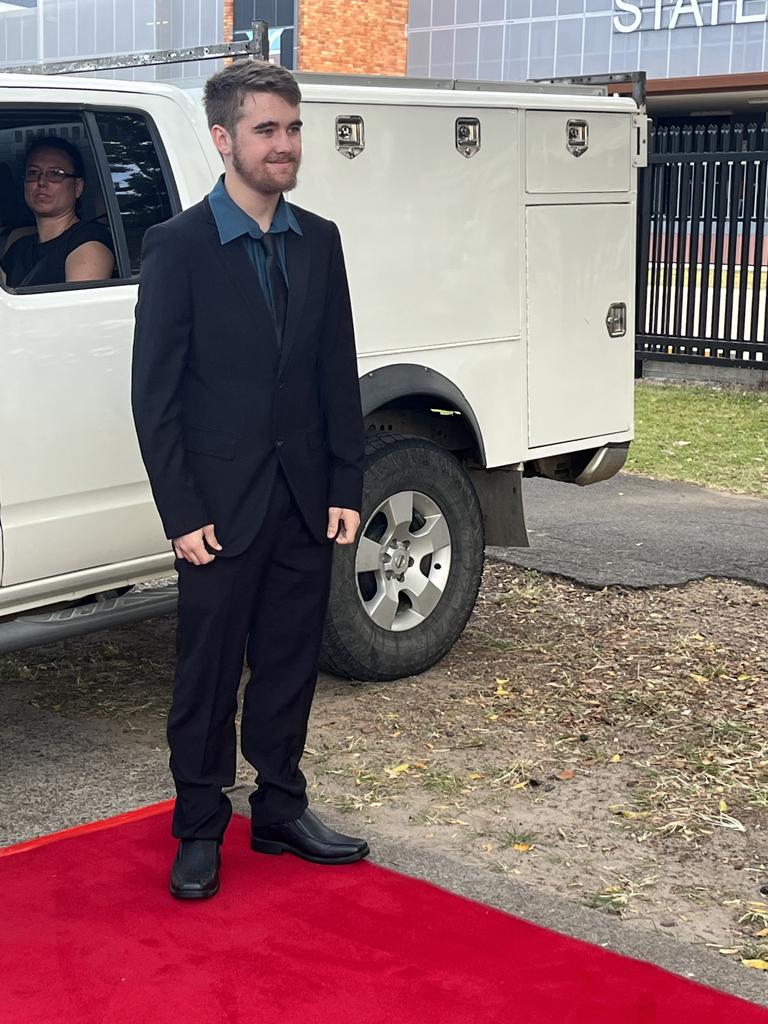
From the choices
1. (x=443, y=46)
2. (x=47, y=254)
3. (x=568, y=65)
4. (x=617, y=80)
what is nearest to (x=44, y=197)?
(x=47, y=254)

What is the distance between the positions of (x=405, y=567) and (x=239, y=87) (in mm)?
2567

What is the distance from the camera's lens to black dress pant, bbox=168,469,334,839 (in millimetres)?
4230

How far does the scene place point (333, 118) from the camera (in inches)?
219

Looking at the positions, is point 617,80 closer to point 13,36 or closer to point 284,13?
point 284,13

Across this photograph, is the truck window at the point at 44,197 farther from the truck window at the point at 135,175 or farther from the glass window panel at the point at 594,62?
the glass window panel at the point at 594,62

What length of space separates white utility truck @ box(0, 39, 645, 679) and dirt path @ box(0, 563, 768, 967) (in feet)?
1.34

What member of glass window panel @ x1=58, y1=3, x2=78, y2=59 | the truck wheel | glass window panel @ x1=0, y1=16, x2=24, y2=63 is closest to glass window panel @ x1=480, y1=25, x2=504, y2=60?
glass window panel @ x1=58, y1=3, x2=78, y2=59

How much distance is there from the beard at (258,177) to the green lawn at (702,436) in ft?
22.4

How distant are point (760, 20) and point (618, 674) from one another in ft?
92.3

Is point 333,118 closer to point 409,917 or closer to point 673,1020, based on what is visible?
point 409,917

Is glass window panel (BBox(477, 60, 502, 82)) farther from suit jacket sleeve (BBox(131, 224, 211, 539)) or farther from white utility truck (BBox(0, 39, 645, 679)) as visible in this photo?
suit jacket sleeve (BBox(131, 224, 211, 539))

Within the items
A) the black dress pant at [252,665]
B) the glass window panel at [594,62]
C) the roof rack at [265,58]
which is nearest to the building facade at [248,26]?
the glass window panel at [594,62]

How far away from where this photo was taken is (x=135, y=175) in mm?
5297

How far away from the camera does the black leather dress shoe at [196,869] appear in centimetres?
420
